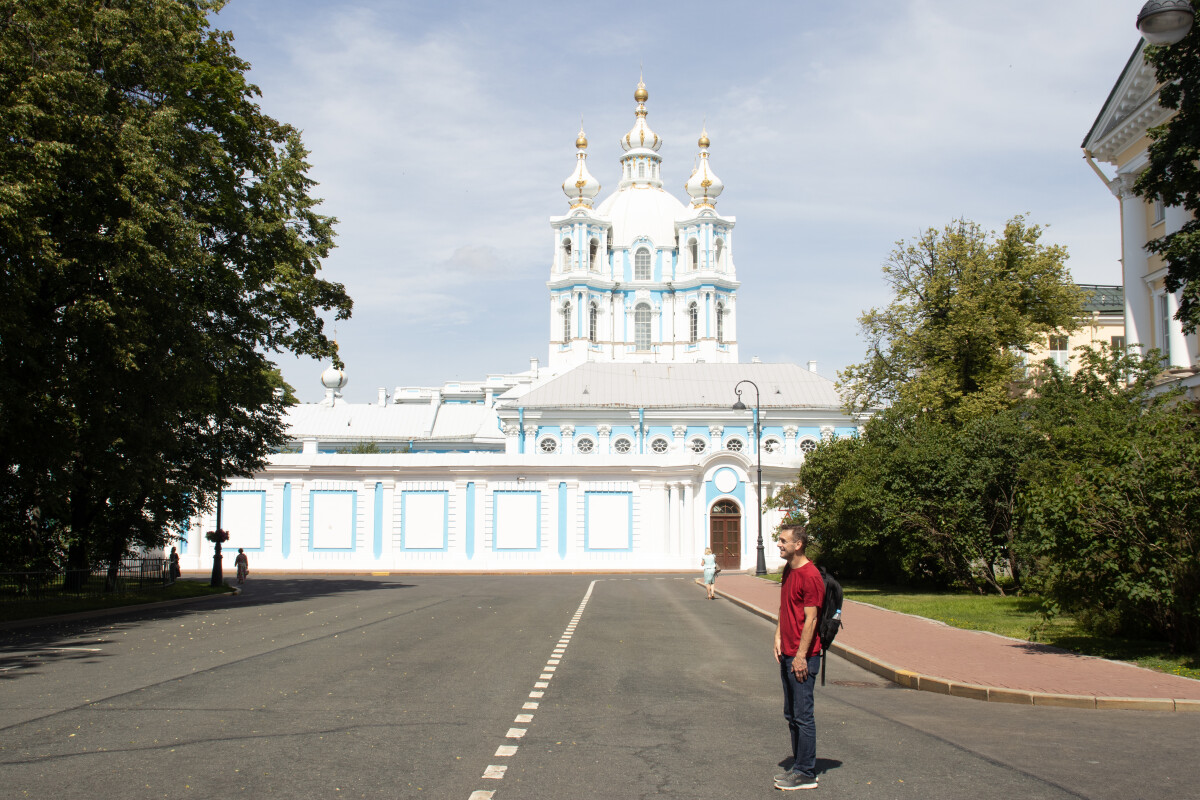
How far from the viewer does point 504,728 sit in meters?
8.86

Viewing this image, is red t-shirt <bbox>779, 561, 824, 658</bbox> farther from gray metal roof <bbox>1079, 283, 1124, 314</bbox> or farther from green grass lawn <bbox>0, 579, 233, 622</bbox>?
gray metal roof <bbox>1079, 283, 1124, 314</bbox>

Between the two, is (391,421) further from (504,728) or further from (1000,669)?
(504,728)

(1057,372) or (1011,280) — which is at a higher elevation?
(1011,280)

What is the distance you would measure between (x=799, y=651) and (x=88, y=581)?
2461 centimetres

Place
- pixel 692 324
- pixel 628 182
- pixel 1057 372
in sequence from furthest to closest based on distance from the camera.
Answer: pixel 628 182
pixel 692 324
pixel 1057 372

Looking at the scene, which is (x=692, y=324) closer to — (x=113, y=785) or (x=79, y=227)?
(x=79, y=227)

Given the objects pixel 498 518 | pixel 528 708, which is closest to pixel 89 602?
pixel 528 708

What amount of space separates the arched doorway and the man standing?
4393 cm

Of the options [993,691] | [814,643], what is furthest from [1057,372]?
[814,643]

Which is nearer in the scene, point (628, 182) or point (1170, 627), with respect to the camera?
point (1170, 627)

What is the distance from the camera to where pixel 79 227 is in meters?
21.4

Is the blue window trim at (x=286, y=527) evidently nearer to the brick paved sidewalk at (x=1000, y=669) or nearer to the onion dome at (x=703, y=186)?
the brick paved sidewalk at (x=1000, y=669)

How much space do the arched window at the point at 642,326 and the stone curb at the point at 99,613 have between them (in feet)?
206

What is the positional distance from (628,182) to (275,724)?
93.0m
